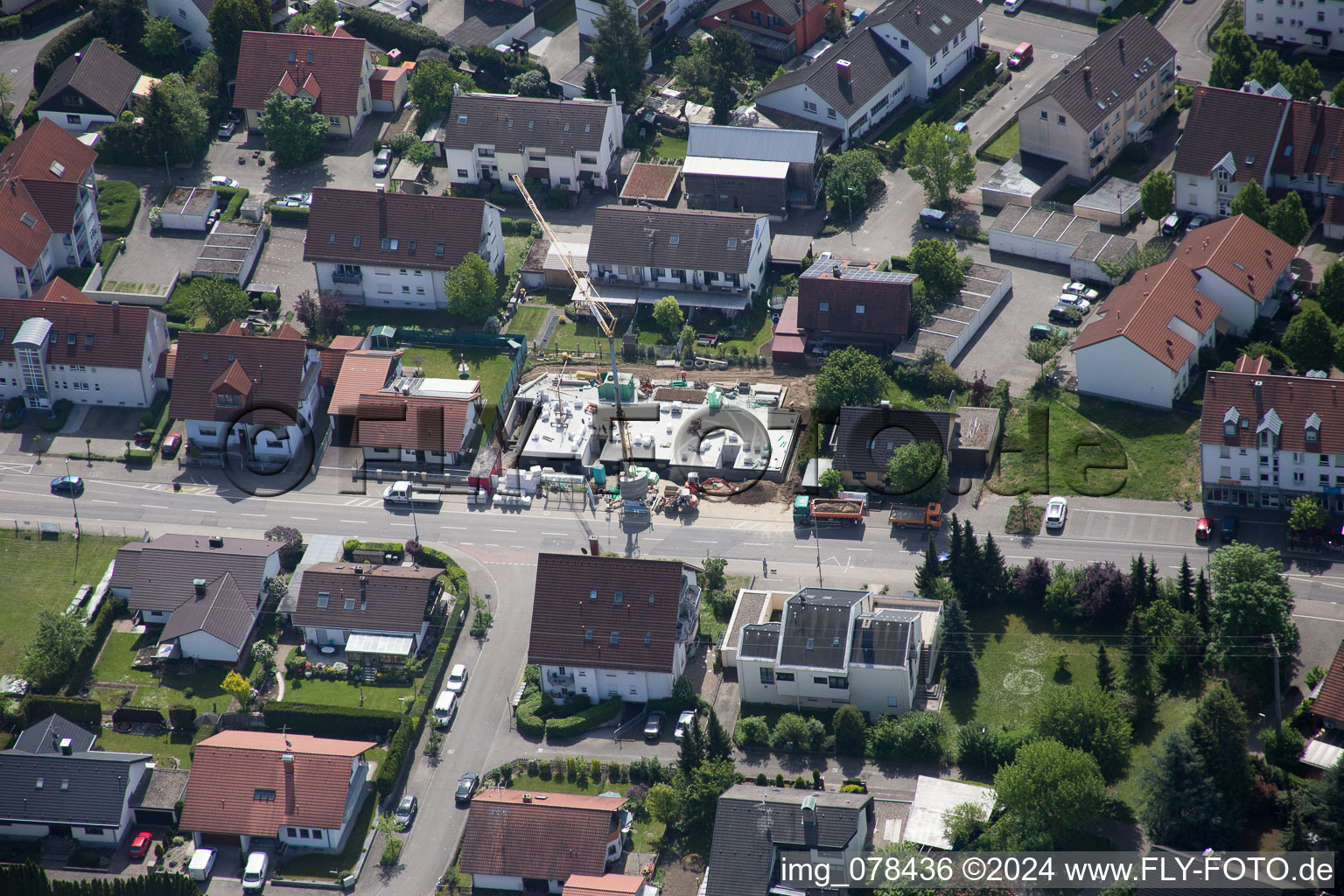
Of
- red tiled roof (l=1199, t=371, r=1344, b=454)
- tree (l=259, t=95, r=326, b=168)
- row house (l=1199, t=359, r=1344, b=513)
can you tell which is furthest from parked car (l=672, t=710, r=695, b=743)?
tree (l=259, t=95, r=326, b=168)

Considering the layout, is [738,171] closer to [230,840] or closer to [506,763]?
[506,763]

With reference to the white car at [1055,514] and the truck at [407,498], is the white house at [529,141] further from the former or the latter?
the white car at [1055,514]

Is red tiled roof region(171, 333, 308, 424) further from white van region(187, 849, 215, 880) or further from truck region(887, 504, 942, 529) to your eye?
truck region(887, 504, 942, 529)

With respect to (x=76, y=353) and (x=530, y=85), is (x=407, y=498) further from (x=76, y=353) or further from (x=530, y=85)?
(x=530, y=85)

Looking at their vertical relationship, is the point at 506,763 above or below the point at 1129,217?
below

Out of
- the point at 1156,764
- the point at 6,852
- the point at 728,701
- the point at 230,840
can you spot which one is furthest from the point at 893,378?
the point at 6,852

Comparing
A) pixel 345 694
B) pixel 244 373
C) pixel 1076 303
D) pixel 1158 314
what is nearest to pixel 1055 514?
pixel 1158 314

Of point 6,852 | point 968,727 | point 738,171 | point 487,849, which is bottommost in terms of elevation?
Answer: point 6,852
